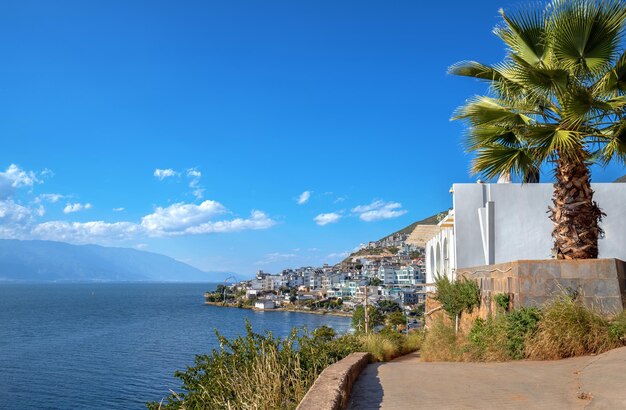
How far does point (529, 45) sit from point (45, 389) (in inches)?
1508

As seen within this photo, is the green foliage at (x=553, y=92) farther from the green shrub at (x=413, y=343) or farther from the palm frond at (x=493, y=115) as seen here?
the green shrub at (x=413, y=343)

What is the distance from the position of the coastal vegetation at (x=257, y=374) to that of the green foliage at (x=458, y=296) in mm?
3401

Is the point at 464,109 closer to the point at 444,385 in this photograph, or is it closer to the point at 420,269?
the point at 444,385

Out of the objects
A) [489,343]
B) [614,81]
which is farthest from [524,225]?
[489,343]

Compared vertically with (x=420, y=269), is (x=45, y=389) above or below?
below

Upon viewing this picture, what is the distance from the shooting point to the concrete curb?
5.32 meters

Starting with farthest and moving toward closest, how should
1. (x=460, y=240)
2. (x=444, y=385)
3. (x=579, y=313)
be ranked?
(x=460, y=240) → (x=579, y=313) → (x=444, y=385)

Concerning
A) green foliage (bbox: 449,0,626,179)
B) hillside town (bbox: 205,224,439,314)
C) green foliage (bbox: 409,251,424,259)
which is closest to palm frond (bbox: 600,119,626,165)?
green foliage (bbox: 449,0,626,179)

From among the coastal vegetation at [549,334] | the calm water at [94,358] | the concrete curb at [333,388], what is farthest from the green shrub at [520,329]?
the calm water at [94,358]

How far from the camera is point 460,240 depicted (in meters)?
17.5

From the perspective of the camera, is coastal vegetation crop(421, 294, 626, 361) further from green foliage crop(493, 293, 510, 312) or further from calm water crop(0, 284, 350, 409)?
calm water crop(0, 284, 350, 409)

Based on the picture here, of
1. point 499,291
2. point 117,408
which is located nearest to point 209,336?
point 117,408

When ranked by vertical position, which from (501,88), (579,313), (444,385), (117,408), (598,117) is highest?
(501,88)

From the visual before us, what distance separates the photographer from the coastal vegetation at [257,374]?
6414 millimetres
